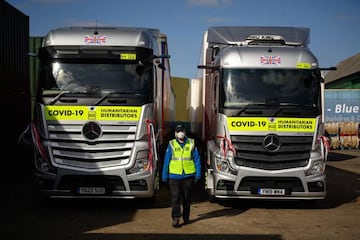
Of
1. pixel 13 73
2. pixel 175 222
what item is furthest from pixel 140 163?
pixel 13 73

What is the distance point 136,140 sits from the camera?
30.9ft

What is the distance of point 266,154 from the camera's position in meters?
9.68

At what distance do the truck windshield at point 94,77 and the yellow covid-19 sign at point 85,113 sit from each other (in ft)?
1.09

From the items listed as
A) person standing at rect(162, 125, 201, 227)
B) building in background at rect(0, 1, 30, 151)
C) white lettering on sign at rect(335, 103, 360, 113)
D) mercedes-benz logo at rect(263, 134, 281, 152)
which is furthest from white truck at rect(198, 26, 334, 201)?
white lettering on sign at rect(335, 103, 360, 113)

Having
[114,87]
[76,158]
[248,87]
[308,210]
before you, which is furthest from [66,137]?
[308,210]

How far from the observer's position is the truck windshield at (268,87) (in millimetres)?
9766

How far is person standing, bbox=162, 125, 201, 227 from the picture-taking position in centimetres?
862

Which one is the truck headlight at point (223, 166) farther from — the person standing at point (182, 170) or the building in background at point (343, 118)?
the building in background at point (343, 118)

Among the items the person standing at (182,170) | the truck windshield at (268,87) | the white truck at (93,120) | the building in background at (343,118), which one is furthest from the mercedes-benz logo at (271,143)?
the building in background at (343,118)

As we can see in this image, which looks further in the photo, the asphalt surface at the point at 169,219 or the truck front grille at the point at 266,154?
the truck front grille at the point at 266,154

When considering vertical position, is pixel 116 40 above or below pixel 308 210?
above

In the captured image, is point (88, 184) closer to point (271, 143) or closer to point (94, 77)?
point (94, 77)

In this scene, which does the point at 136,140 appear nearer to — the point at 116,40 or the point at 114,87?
the point at 114,87

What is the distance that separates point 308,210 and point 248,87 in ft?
9.08
